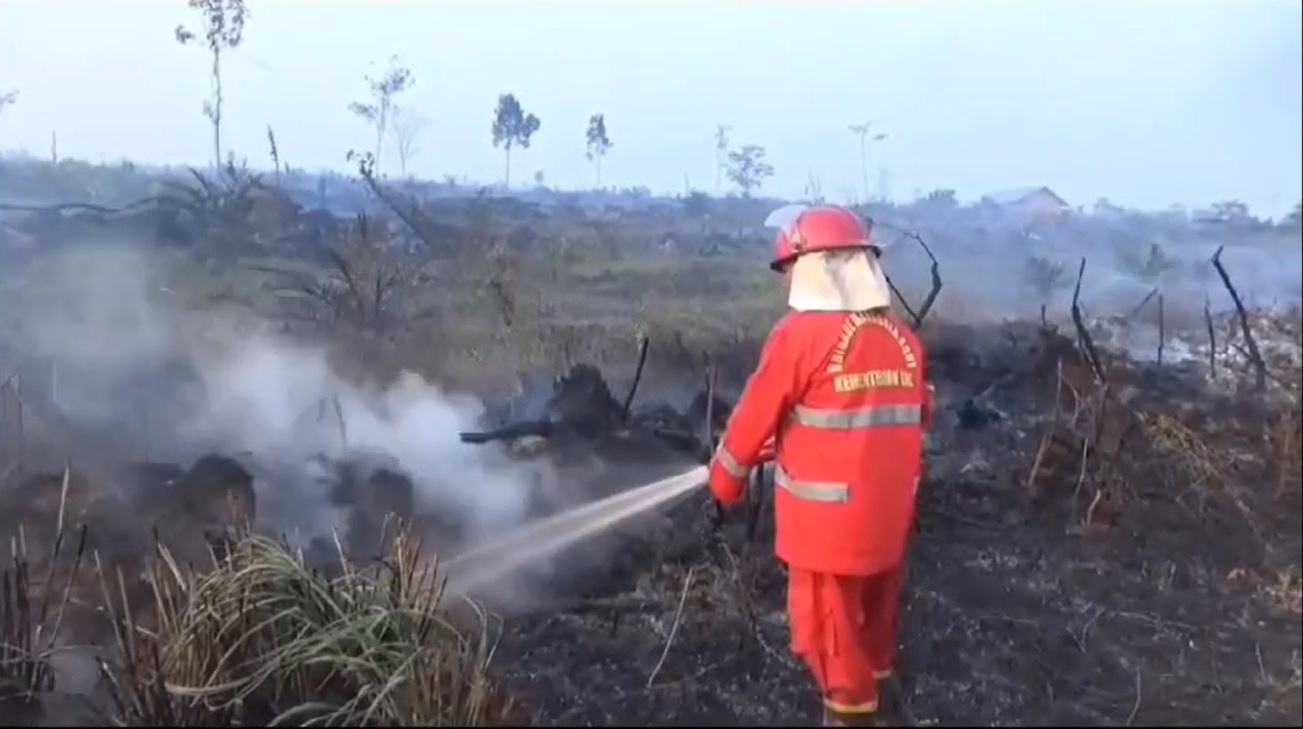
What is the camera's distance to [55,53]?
6602 millimetres

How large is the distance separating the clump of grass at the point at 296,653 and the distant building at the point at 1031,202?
2.83 meters

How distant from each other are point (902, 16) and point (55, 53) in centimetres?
395

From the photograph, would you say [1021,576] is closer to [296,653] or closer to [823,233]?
[823,233]

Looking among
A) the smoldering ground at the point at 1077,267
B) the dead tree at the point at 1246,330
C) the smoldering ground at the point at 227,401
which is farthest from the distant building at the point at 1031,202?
the smoldering ground at the point at 227,401

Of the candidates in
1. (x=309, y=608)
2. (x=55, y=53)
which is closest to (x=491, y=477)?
(x=309, y=608)

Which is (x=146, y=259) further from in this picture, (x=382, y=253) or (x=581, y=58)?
(x=581, y=58)

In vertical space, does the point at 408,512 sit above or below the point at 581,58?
below

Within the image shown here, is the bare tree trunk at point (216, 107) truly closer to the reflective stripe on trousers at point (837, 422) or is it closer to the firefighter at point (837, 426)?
the firefighter at point (837, 426)

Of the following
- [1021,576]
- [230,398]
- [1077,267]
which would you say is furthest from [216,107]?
[1021,576]

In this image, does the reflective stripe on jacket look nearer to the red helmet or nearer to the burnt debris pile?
the red helmet

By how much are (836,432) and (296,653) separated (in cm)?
195

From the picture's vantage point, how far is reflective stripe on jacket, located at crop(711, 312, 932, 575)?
14.4 ft

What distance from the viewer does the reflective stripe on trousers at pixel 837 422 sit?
14.4ft

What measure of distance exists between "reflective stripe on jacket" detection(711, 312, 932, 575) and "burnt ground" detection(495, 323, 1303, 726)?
2.09 ft
